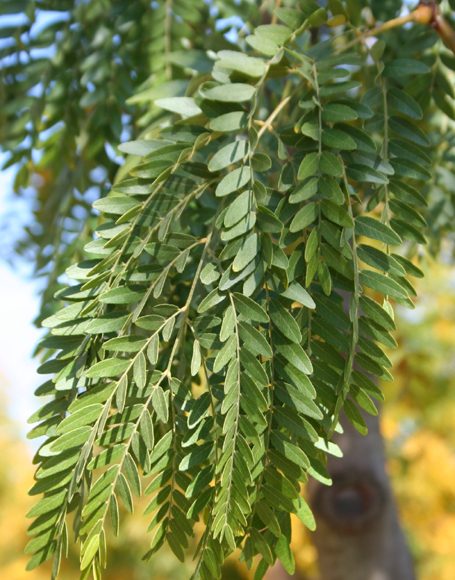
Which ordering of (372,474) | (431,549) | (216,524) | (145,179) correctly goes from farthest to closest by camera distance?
(431,549)
(372,474)
(145,179)
(216,524)

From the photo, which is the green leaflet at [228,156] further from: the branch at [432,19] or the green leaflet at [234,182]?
the branch at [432,19]

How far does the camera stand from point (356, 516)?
168 cm

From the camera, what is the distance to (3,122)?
3.75 feet

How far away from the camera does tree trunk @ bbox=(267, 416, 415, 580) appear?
1.67m

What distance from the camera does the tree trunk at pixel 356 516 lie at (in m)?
1.67

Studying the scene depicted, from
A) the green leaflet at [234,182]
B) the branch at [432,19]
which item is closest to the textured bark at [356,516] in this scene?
the branch at [432,19]

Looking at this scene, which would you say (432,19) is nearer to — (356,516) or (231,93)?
(231,93)

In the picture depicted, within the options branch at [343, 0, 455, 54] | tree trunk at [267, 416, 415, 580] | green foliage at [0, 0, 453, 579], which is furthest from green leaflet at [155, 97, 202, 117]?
tree trunk at [267, 416, 415, 580]

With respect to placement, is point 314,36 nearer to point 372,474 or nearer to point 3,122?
point 3,122

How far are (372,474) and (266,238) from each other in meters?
1.16

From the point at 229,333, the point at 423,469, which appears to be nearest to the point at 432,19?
the point at 229,333

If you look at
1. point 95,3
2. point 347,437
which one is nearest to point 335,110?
point 95,3

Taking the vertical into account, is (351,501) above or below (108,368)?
below

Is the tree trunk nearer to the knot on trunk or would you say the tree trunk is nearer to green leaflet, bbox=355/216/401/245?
the knot on trunk
